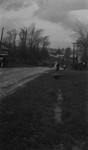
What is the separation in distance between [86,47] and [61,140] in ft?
262

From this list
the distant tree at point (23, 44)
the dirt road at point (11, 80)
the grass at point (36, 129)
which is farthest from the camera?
the distant tree at point (23, 44)

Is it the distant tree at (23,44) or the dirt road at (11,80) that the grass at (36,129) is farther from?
the distant tree at (23,44)

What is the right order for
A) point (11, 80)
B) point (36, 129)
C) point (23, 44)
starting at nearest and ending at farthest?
point (36, 129) < point (11, 80) < point (23, 44)

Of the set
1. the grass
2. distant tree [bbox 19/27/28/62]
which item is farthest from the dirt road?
distant tree [bbox 19/27/28/62]

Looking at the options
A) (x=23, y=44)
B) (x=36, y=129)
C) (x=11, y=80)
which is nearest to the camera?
(x=36, y=129)

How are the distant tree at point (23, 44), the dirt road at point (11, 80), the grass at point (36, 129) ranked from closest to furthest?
the grass at point (36, 129)
the dirt road at point (11, 80)
the distant tree at point (23, 44)

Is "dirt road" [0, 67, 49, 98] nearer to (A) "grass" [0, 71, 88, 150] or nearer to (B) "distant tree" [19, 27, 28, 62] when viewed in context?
(A) "grass" [0, 71, 88, 150]

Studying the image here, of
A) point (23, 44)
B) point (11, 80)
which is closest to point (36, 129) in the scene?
point (11, 80)

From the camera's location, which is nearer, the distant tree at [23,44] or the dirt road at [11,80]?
the dirt road at [11,80]

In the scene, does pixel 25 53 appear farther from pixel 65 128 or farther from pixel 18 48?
pixel 65 128

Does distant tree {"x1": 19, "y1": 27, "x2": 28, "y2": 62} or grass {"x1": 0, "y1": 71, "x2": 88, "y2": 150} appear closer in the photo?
grass {"x1": 0, "y1": 71, "x2": 88, "y2": 150}

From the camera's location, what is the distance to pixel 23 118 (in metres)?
9.34

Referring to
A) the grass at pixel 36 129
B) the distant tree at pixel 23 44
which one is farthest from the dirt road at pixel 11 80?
the distant tree at pixel 23 44

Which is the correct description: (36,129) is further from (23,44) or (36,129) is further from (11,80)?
(23,44)
